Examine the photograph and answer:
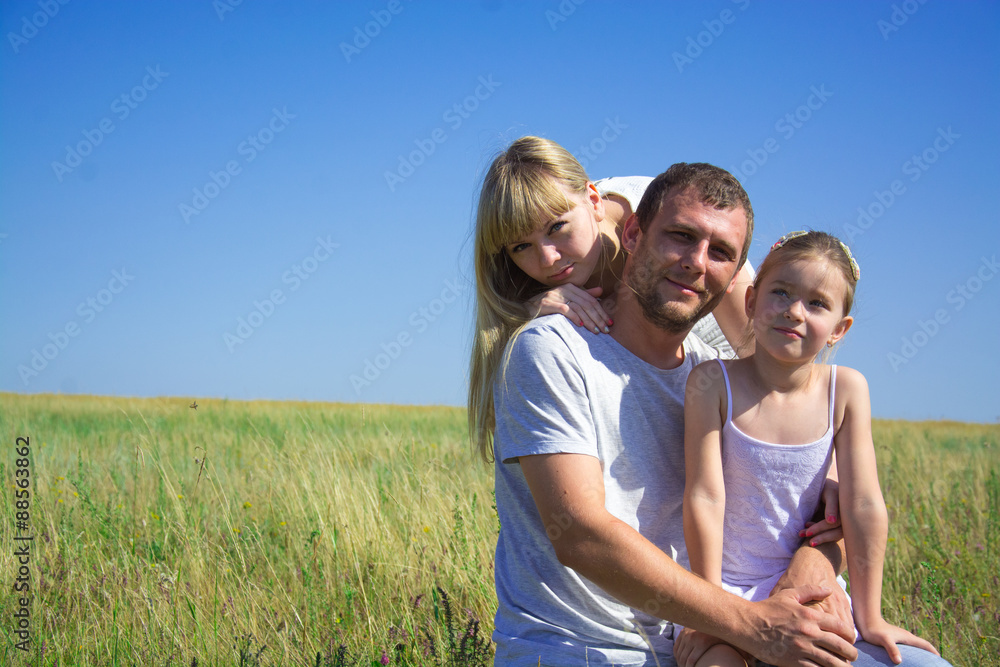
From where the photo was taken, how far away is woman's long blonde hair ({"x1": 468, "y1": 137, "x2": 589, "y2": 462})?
8.57 ft

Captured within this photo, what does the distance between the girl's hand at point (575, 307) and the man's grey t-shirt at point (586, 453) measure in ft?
0.16

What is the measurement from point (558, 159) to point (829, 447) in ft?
5.30

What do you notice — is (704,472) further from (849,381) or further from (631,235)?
(631,235)

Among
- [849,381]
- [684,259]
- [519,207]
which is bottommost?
[849,381]

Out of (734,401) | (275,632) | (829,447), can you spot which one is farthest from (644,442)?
(275,632)

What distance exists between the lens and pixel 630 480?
2.29m

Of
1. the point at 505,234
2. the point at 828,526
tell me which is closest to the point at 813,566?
the point at 828,526

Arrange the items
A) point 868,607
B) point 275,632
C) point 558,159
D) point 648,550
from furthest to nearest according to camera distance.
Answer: point 275,632 → point 558,159 → point 868,607 → point 648,550

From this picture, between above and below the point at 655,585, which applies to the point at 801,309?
above

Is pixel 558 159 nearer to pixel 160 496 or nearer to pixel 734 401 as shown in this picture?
pixel 734 401

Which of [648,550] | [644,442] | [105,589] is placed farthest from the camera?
[105,589]

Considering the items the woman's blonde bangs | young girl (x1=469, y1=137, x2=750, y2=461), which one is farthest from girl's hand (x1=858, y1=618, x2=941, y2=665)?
the woman's blonde bangs

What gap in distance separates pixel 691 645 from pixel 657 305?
1.11 meters

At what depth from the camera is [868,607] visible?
7.17ft
